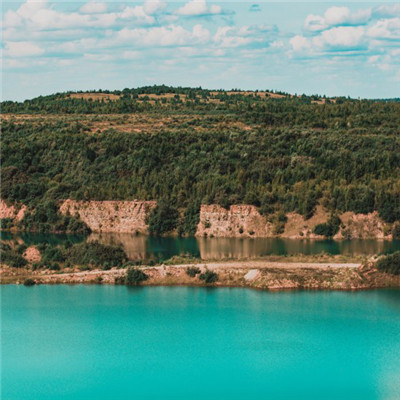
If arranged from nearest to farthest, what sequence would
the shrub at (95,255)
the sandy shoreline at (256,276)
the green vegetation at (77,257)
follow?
the sandy shoreline at (256,276), the green vegetation at (77,257), the shrub at (95,255)

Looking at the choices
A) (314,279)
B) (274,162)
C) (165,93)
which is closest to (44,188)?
(274,162)

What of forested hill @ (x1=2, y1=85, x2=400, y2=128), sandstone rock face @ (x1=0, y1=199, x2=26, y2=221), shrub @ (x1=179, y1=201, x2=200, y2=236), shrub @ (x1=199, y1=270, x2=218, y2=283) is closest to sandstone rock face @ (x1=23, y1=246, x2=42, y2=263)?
shrub @ (x1=199, y1=270, x2=218, y2=283)

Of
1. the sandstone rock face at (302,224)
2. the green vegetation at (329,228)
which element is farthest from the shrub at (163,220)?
the green vegetation at (329,228)

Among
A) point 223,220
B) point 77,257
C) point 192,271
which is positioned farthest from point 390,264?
point 223,220

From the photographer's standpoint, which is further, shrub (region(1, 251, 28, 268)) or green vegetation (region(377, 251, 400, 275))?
shrub (region(1, 251, 28, 268))

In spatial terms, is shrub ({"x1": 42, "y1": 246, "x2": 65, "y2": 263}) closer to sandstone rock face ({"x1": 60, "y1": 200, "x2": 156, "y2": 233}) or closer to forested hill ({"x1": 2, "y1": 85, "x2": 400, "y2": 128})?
sandstone rock face ({"x1": 60, "y1": 200, "x2": 156, "y2": 233})

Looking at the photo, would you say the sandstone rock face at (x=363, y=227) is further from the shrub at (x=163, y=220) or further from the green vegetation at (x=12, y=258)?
the green vegetation at (x=12, y=258)
